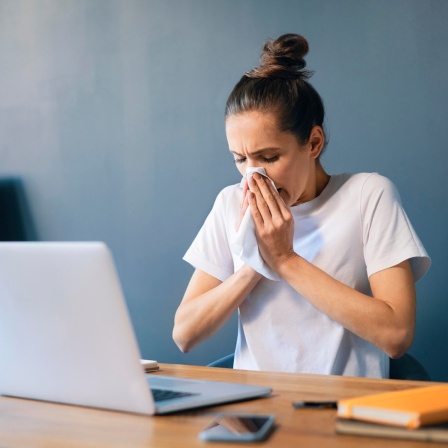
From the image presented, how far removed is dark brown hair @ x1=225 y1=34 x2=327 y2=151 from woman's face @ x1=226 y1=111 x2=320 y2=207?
0.07ft

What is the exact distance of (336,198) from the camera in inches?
73.7

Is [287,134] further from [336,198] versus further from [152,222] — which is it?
[152,222]

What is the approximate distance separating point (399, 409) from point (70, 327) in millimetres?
468

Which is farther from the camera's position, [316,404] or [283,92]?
[283,92]

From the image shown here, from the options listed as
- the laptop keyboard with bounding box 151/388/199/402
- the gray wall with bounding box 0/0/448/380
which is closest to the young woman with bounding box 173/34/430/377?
the gray wall with bounding box 0/0/448/380

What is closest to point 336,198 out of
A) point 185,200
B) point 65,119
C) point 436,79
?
point 436,79

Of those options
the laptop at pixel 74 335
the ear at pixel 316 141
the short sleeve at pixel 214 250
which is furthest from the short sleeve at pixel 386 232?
the laptop at pixel 74 335

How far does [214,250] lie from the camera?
1.98 m

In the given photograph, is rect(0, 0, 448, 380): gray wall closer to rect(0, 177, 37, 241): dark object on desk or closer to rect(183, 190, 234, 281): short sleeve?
rect(0, 177, 37, 241): dark object on desk

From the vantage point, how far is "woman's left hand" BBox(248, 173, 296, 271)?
5.70ft

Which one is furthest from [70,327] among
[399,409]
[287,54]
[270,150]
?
[287,54]

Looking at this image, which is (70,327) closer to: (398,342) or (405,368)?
(398,342)

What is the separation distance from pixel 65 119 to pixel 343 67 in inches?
43.0

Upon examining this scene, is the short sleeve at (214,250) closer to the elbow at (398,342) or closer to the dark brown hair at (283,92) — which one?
the dark brown hair at (283,92)
